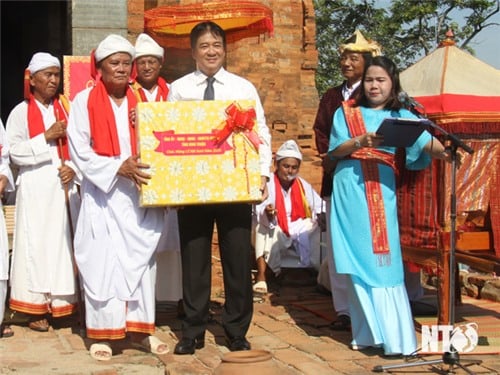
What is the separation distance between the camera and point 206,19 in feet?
25.4

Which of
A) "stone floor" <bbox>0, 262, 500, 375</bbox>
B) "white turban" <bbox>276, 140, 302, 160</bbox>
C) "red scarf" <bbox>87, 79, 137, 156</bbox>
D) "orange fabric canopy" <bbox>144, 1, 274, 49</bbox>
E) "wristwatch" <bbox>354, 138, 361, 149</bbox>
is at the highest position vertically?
"orange fabric canopy" <bbox>144, 1, 274, 49</bbox>

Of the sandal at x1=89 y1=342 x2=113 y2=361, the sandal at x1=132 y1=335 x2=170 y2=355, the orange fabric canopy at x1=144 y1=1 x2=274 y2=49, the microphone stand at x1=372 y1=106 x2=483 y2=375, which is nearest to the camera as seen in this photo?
the microphone stand at x1=372 y1=106 x2=483 y2=375

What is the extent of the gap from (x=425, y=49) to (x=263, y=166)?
18.9 m

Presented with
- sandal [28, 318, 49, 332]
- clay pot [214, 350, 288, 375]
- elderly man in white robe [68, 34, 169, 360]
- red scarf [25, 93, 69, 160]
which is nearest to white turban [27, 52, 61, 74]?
red scarf [25, 93, 69, 160]

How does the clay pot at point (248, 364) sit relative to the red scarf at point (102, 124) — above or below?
below

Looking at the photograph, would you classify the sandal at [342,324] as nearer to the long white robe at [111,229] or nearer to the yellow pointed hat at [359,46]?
the long white robe at [111,229]

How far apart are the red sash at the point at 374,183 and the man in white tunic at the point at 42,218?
2103mm

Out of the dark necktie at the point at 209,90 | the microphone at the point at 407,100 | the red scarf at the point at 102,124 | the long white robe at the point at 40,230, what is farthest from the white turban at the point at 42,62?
the microphone at the point at 407,100

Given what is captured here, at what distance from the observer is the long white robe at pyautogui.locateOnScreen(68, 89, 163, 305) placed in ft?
17.7

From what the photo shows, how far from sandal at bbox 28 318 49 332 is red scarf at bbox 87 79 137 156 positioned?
1.63 metres

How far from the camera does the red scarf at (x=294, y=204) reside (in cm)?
834

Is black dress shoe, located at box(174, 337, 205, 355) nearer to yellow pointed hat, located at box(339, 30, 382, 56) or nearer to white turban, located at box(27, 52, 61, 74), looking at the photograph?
white turban, located at box(27, 52, 61, 74)

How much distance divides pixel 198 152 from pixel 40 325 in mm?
2061

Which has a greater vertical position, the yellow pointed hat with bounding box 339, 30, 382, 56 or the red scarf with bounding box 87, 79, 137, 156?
the yellow pointed hat with bounding box 339, 30, 382, 56
